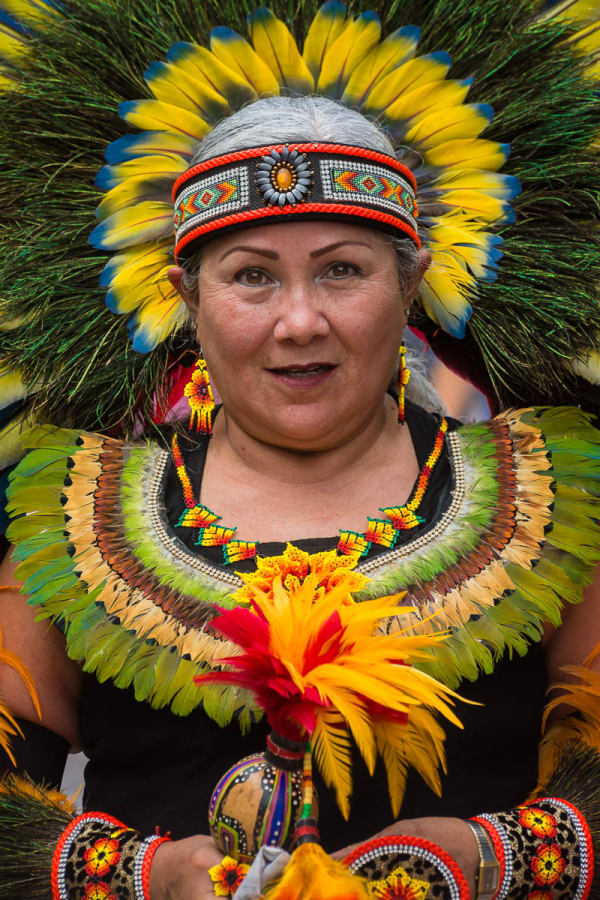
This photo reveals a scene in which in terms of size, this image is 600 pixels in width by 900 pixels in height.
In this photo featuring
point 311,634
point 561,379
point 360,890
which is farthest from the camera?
point 561,379

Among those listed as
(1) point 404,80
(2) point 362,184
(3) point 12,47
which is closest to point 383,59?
(1) point 404,80

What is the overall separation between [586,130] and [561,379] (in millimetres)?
583

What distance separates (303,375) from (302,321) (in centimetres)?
14

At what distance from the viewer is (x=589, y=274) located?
108 inches

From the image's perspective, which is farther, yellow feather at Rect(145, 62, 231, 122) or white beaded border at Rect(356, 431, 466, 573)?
yellow feather at Rect(145, 62, 231, 122)

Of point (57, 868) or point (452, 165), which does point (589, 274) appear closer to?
point (452, 165)

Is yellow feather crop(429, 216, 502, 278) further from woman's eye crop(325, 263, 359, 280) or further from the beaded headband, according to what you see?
woman's eye crop(325, 263, 359, 280)

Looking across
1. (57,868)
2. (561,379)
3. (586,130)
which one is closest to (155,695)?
(57,868)

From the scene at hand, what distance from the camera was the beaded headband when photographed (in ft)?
7.84

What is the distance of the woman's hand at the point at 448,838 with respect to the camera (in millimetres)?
2072

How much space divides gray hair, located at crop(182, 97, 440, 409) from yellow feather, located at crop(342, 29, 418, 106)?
82 mm

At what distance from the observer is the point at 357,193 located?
2.43 metres

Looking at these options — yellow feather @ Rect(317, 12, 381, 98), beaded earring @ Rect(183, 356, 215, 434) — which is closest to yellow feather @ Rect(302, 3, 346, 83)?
yellow feather @ Rect(317, 12, 381, 98)

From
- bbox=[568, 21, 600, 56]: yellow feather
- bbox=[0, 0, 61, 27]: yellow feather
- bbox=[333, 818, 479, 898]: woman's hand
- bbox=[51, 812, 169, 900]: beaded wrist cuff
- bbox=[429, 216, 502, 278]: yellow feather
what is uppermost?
bbox=[0, 0, 61, 27]: yellow feather
